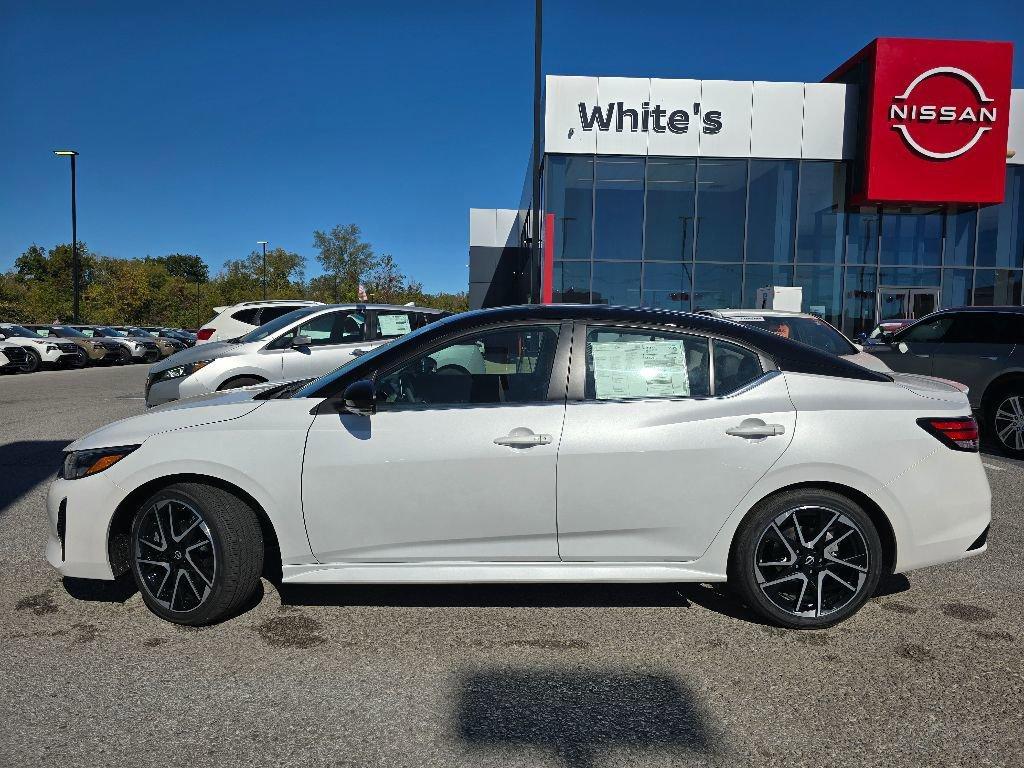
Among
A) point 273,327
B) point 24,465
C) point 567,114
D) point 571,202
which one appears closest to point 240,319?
point 273,327

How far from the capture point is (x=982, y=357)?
26.9 ft

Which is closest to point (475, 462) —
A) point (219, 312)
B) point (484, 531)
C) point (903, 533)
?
point (484, 531)

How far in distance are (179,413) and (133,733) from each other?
1.47 m

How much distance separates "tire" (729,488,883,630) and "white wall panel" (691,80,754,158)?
66.1 ft

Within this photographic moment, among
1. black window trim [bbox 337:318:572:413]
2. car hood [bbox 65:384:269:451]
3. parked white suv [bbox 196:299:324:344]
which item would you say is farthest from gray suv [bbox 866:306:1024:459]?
parked white suv [bbox 196:299:324:344]

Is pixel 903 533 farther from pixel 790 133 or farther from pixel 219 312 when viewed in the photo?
pixel 790 133

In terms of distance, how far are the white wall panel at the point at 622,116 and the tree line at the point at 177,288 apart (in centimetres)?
2641

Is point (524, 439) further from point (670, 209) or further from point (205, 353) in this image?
point (670, 209)

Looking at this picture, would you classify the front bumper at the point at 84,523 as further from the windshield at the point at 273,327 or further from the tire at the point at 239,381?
the windshield at the point at 273,327

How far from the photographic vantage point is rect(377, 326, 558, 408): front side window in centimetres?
336

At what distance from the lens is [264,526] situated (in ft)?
11.2

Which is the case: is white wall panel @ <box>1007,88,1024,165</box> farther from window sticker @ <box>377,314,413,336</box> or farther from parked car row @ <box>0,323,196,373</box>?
parked car row @ <box>0,323,196,373</box>

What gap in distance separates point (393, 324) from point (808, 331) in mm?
5173

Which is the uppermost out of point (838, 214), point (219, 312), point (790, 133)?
point (790, 133)
